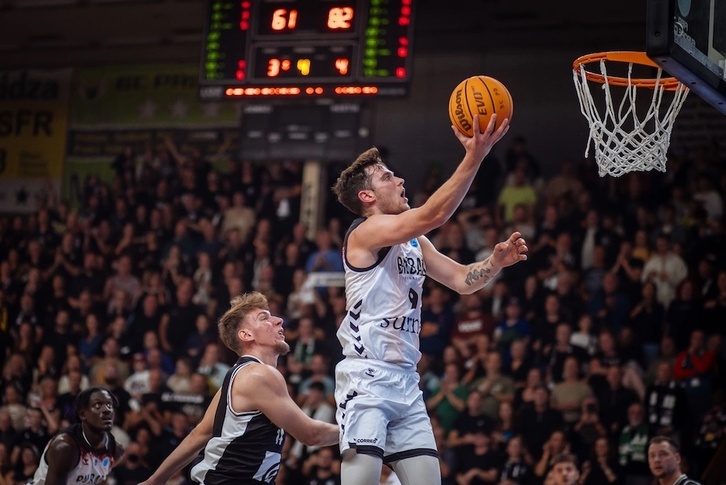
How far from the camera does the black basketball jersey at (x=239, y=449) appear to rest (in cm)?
586

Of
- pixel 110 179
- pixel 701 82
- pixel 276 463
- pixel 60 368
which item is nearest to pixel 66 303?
pixel 60 368

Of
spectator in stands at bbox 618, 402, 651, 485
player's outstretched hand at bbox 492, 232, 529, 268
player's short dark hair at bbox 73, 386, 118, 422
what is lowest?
spectator in stands at bbox 618, 402, 651, 485

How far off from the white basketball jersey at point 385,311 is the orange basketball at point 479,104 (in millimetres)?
766

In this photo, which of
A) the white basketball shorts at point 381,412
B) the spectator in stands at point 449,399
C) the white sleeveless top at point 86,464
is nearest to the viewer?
the white basketball shorts at point 381,412

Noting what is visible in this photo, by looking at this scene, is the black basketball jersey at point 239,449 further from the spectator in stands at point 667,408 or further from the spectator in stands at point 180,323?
the spectator in stands at point 180,323

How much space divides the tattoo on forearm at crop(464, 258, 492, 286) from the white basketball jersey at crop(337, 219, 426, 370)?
0.29 meters

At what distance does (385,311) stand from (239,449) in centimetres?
110

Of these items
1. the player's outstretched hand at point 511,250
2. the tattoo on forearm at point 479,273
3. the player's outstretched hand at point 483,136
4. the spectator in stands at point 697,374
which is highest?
the player's outstretched hand at point 483,136

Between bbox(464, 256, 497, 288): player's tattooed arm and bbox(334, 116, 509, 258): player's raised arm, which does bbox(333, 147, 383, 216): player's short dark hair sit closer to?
bbox(334, 116, 509, 258): player's raised arm

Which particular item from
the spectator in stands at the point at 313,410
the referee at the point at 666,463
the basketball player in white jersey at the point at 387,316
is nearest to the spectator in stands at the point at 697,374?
the referee at the point at 666,463

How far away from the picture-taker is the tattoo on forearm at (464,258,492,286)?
5.77 metres

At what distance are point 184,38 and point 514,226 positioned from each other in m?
6.65

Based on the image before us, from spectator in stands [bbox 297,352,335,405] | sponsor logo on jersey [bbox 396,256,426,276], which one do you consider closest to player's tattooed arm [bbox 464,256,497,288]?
sponsor logo on jersey [bbox 396,256,426,276]

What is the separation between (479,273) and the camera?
5820mm
